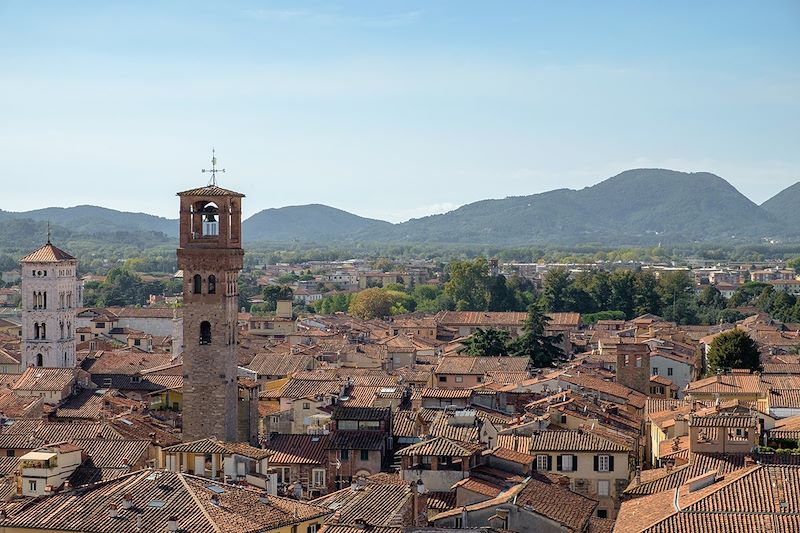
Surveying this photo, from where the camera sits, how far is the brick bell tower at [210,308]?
41.2 m

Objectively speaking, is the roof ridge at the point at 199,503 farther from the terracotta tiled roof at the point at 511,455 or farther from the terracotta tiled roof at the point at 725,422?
the terracotta tiled roof at the point at 725,422

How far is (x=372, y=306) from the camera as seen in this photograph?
119 meters

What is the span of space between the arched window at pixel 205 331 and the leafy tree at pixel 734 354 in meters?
27.8

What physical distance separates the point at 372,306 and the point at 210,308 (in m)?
77.5

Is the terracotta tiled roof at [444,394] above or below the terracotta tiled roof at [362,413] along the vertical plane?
below

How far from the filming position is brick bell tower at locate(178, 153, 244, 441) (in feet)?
135

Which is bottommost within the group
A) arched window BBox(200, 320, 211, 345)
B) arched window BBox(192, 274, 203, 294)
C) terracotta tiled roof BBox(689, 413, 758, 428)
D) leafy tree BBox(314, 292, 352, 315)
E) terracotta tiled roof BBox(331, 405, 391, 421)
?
leafy tree BBox(314, 292, 352, 315)

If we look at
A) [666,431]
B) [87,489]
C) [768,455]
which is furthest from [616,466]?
[87,489]

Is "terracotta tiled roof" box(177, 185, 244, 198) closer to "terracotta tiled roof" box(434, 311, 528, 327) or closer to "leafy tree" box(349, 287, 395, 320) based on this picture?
A: "terracotta tiled roof" box(434, 311, 528, 327)

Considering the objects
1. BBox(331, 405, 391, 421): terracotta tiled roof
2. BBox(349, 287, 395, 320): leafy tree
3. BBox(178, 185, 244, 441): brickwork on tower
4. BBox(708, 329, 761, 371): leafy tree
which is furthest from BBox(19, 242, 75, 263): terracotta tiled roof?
BBox(349, 287, 395, 320): leafy tree

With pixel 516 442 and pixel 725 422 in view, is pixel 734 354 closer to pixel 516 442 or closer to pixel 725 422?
pixel 516 442

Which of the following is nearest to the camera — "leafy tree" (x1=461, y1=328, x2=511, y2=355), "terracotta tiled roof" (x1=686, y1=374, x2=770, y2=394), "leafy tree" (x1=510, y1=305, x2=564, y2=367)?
"terracotta tiled roof" (x1=686, y1=374, x2=770, y2=394)

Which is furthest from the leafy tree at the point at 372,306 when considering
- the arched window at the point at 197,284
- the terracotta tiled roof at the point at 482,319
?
the arched window at the point at 197,284

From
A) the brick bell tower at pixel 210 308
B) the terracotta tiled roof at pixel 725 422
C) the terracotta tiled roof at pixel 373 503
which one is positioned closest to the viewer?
the terracotta tiled roof at pixel 373 503
